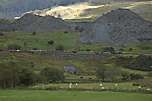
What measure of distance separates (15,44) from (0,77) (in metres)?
63.4

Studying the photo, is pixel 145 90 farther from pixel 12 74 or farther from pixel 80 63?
pixel 80 63

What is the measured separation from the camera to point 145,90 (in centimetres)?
5594

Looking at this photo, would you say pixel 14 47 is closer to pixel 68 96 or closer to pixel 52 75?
pixel 52 75

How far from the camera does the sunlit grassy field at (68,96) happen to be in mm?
48500

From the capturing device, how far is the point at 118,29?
133 metres

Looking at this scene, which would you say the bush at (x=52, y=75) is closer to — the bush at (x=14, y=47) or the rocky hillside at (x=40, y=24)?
the bush at (x=14, y=47)

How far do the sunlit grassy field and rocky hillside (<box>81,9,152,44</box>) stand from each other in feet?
263

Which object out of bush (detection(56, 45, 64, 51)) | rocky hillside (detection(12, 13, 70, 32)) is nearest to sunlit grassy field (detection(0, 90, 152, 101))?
bush (detection(56, 45, 64, 51))

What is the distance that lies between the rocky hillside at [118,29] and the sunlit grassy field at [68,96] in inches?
3161

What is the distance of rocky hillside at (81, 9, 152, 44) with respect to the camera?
439 feet

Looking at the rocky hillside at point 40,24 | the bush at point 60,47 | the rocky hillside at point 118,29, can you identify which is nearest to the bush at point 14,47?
the bush at point 60,47

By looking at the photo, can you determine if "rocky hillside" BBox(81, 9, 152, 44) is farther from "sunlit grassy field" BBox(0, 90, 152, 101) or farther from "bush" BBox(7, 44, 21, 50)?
"sunlit grassy field" BBox(0, 90, 152, 101)

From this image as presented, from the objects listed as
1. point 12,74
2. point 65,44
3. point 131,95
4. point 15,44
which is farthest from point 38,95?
point 65,44

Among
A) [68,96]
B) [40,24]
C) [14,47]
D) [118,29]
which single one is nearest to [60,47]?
[14,47]
